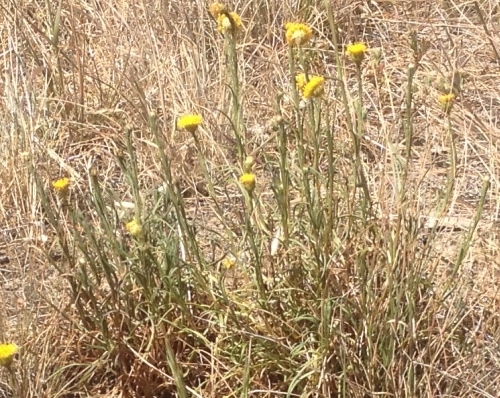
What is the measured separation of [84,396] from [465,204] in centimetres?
99

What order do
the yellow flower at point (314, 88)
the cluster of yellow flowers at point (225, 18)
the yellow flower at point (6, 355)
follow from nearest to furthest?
the yellow flower at point (6, 355)
the yellow flower at point (314, 88)
the cluster of yellow flowers at point (225, 18)

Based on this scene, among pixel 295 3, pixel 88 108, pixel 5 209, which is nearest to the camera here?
pixel 5 209

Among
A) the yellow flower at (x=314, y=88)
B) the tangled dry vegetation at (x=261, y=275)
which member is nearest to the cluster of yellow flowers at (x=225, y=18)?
the tangled dry vegetation at (x=261, y=275)

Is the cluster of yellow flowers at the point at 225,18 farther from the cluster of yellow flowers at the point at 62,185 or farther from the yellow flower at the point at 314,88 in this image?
the cluster of yellow flowers at the point at 62,185

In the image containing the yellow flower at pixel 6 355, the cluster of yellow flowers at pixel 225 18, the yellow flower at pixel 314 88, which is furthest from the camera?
the cluster of yellow flowers at pixel 225 18

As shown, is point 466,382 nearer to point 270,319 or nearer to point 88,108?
point 270,319

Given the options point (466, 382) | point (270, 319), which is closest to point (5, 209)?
point (270, 319)

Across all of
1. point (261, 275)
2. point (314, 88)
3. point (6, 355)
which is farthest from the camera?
point (261, 275)

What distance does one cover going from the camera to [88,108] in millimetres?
2631

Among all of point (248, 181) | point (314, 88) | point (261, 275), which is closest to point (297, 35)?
point (314, 88)

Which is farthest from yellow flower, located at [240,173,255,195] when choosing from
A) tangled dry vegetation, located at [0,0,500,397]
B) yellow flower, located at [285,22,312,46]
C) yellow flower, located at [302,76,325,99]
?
yellow flower, located at [285,22,312,46]

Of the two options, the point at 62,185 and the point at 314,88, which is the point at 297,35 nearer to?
the point at 314,88

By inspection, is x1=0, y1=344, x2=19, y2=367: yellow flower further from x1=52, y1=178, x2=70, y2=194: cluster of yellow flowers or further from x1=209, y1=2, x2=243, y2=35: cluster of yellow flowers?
x1=209, y1=2, x2=243, y2=35: cluster of yellow flowers

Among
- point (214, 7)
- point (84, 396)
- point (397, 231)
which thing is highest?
point (214, 7)
